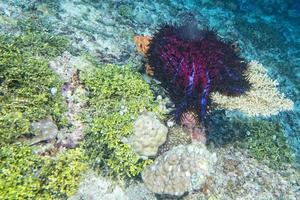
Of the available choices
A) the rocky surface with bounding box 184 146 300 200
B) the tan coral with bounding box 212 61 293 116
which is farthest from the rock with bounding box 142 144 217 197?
the tan coral with bounding box 212 61 293 116

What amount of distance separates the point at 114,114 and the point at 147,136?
62 centimetres

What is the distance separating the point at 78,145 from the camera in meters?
5.12

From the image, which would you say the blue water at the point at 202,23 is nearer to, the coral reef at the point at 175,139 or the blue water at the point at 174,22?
the blue water at the point at 174,22

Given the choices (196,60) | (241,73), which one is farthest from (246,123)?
(196,60)

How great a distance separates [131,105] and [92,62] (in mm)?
1379

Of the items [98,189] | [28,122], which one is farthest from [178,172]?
[28,122]

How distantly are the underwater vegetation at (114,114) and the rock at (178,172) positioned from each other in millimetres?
204

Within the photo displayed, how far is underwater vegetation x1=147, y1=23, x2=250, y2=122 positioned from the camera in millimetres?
5391

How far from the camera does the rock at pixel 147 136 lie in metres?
4.98

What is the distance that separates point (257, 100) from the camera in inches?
246

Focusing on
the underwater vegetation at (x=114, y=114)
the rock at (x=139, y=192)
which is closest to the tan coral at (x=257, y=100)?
the underwater vegetation at (x=114, y=114)

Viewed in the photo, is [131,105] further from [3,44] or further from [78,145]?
[3,44]

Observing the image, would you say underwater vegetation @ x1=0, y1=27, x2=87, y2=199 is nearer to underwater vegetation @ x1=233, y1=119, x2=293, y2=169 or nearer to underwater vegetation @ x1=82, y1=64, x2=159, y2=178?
underwater vegetation @ x1=82, y1=64, x2=159, y2=178

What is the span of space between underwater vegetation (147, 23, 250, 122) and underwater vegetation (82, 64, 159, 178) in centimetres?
43
